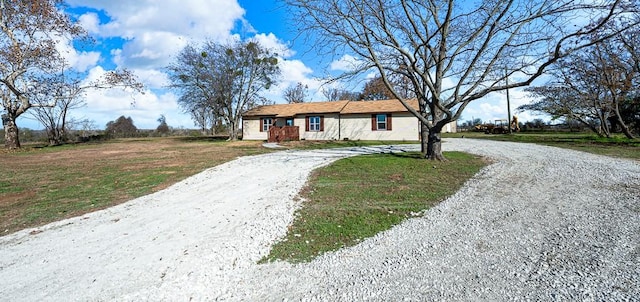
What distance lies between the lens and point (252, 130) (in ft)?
93.1

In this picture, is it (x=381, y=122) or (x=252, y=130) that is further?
(x=252, y=130)

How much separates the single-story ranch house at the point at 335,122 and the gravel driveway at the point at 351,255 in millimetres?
16856

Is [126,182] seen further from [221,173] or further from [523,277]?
[523,277]

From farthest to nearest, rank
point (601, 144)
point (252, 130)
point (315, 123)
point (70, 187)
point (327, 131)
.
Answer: point (252, 130) → point (315, 123) → point (327, 131) → point (601, 144) → point (70, 187)

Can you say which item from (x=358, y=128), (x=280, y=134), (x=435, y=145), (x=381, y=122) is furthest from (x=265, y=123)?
(x=435, y=145)

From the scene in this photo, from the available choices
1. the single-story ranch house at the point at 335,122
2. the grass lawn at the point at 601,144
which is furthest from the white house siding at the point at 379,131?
the grass lawn at the point at 601,144

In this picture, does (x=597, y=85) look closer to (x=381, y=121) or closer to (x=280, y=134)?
(x=381, y=121)

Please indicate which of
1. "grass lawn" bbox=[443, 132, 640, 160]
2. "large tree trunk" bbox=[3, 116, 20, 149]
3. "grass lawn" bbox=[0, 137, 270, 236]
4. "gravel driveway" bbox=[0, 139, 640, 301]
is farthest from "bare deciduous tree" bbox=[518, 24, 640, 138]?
"large tree trunk" bbox=[3, 116, 20, 149]

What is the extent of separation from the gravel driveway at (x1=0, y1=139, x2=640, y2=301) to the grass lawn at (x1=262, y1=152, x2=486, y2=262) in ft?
0.88

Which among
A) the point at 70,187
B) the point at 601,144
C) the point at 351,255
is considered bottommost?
the point at 351,255

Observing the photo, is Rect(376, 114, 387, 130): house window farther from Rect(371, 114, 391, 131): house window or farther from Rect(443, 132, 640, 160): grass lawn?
Rect(443, 132, 640, 160): grass lawn

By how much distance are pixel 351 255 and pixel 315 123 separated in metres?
22.1

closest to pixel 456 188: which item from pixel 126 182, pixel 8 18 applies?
pixel 126 182

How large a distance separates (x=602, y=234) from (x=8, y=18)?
3050cm
